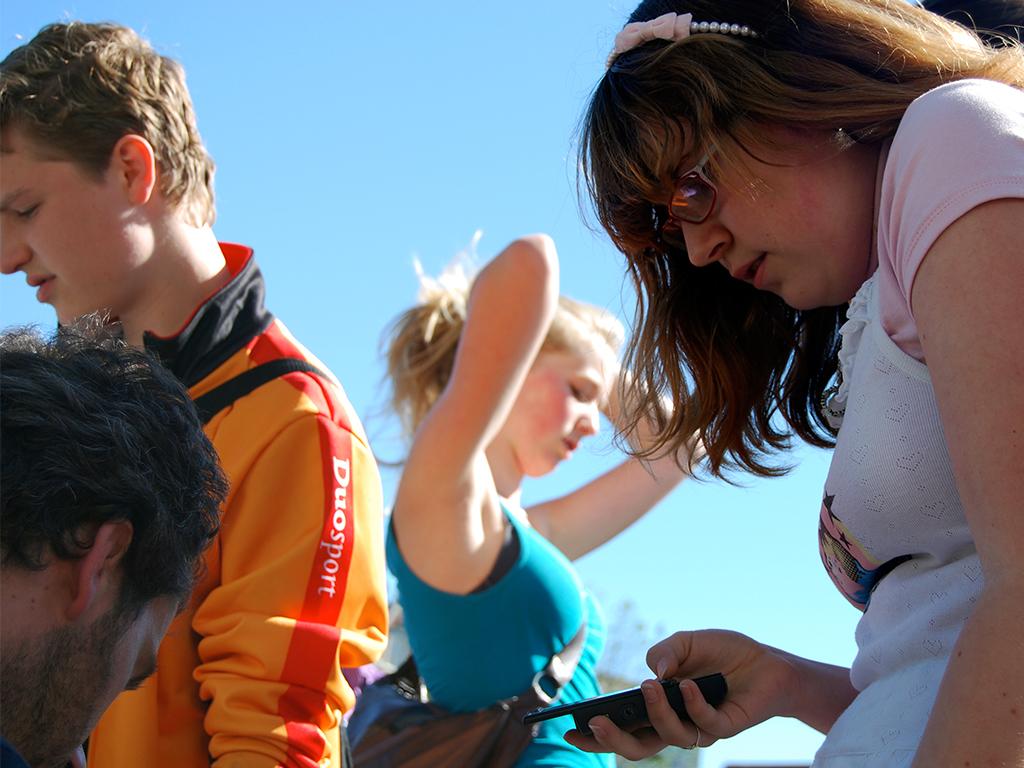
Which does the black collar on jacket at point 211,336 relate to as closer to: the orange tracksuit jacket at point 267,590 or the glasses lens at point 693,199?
the orange tracksuit jacket at point 267,590

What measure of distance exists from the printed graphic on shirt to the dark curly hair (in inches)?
32.5

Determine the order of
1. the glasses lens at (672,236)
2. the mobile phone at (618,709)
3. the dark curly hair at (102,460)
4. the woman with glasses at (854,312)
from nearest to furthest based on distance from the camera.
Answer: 1. the woman with glasses at (854,312)
2. the dark curly hair at (102,460)
3. the mobile phone at (618,709)
4. the glasses lens at (672,236)

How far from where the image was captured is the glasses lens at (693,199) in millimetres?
1787

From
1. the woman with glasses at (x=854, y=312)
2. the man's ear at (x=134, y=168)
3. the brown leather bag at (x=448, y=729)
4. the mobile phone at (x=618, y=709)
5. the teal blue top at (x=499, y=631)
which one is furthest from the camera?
the teal blue top at (x=499, y=631)

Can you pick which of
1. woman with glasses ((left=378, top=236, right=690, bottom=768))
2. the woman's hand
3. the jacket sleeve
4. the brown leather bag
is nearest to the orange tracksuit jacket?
the jacket sleeve

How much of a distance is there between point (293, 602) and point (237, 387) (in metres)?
0.45

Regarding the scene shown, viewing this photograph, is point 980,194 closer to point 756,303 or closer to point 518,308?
point 756,303

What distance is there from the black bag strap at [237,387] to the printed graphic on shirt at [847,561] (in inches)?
42.3

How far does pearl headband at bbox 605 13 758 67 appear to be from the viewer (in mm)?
1788

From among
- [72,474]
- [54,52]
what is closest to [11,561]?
[72,474]

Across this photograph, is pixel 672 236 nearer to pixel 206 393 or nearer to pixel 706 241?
pixel 706 241

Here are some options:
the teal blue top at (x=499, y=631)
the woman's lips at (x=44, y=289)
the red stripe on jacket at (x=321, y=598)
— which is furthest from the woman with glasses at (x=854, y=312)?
the woman's lips at (x=44, y=289)

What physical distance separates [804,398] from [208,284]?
4.00 feet

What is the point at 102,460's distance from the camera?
1.47 m
